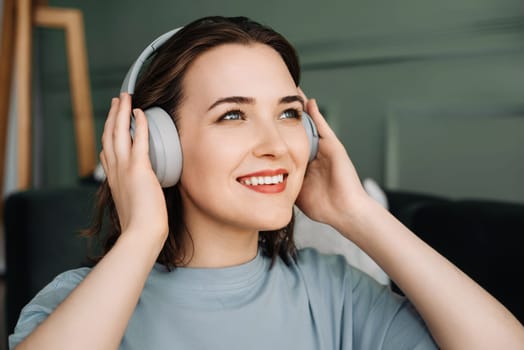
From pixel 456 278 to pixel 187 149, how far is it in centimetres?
52

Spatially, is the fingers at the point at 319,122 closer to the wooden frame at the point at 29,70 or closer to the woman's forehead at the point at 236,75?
the woman's forehead at the point at 236,75

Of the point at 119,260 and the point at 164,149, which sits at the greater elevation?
the point at 164,149

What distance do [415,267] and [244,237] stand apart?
0.32 meters

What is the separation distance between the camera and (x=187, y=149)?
1.08 m

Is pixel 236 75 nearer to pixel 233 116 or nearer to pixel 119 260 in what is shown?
pixel 233 116

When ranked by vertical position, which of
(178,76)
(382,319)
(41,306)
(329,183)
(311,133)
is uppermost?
(178,76)

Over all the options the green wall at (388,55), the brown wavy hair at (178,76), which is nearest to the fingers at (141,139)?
the brown wavy hair at (178,76)

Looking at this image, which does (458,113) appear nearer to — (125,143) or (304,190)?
(304,190)

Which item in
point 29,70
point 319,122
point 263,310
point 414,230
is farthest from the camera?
A: point 29,70

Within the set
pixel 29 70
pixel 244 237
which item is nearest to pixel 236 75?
pixel 244 237

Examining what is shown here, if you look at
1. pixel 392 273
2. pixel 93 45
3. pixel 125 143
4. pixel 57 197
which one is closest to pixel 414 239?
pixel 392 273

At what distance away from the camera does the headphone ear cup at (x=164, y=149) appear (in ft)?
3.32

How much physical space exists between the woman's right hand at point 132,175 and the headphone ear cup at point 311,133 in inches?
12.5

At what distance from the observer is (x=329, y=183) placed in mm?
1185
